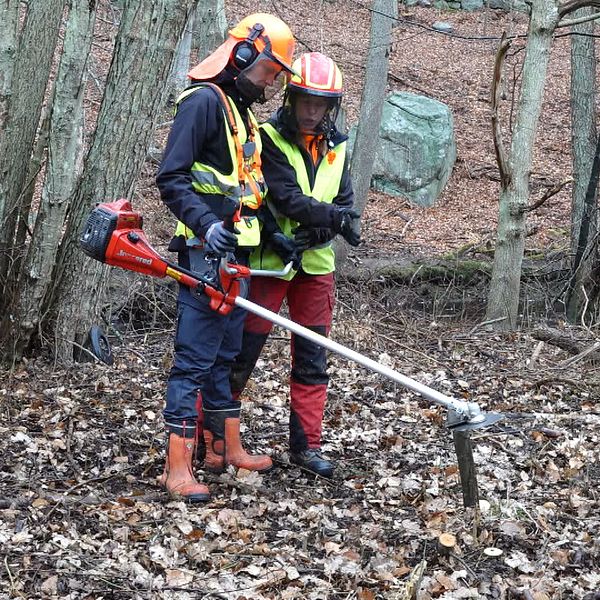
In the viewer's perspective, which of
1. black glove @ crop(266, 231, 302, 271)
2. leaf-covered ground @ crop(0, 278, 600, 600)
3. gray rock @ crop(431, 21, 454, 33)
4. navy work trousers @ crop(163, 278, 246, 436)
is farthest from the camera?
gray rock @ crop(431, 21, 454, 33)

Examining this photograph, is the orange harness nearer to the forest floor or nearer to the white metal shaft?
the white metal shaft

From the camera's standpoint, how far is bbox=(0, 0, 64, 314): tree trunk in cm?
670

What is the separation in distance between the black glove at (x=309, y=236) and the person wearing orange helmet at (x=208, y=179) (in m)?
0.33

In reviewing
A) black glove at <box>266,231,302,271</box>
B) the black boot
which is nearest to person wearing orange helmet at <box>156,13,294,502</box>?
black glove at <box>266,231,302,271</box>

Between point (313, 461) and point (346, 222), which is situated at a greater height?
point (346, 222)

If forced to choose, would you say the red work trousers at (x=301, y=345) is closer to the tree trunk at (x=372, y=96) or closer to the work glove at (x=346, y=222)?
the work glove at (x=346, y=222)

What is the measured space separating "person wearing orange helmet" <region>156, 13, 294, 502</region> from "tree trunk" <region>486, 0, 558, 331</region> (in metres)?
4.27

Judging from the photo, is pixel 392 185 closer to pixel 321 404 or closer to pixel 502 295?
pixel 502 295

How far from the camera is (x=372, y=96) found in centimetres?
1130

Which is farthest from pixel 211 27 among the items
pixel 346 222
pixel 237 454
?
pixel 237 454

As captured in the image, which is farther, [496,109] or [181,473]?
[496,109]

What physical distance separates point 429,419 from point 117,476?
2334 mm

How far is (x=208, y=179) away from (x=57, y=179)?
248 centimetres

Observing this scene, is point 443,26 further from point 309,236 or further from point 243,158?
point 243,158
